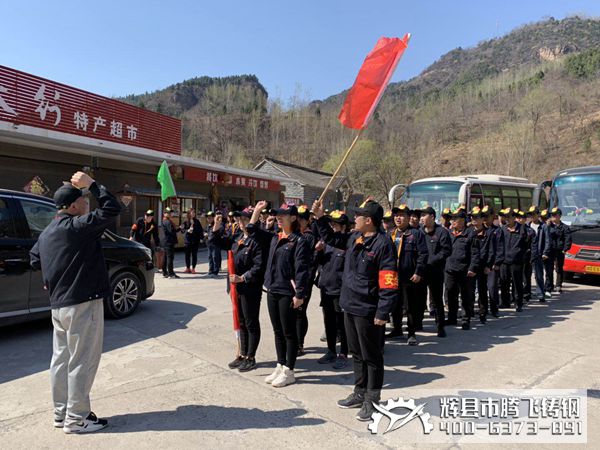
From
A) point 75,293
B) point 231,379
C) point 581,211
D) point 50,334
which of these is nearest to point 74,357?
point 75,293

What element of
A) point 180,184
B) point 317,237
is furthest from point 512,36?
point 317,237

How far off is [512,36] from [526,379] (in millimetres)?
184710

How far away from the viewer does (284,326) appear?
13.8ft

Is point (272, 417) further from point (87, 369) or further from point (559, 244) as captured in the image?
point (559, 244)

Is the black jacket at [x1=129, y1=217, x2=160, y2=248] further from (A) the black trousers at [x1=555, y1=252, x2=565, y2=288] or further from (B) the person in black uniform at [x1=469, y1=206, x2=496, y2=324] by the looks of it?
(A) the black trousers at [x1=555, y1=252, x2=565, y2=288]

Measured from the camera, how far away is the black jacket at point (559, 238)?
9.29m

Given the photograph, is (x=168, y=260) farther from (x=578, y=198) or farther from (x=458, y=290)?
(x=578, y=198)

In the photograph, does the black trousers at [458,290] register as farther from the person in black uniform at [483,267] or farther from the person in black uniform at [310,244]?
the person in black uniform at [310,244]

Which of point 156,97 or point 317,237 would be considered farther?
point 156,97

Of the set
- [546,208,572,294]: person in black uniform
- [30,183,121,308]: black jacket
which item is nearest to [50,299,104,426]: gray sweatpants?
[30,183,121,308]: black jacket

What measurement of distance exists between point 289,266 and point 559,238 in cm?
775

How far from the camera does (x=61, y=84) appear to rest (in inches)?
544

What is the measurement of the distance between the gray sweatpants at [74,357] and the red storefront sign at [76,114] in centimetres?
1144

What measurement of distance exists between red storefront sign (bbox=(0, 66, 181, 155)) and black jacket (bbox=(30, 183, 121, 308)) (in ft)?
36.7
